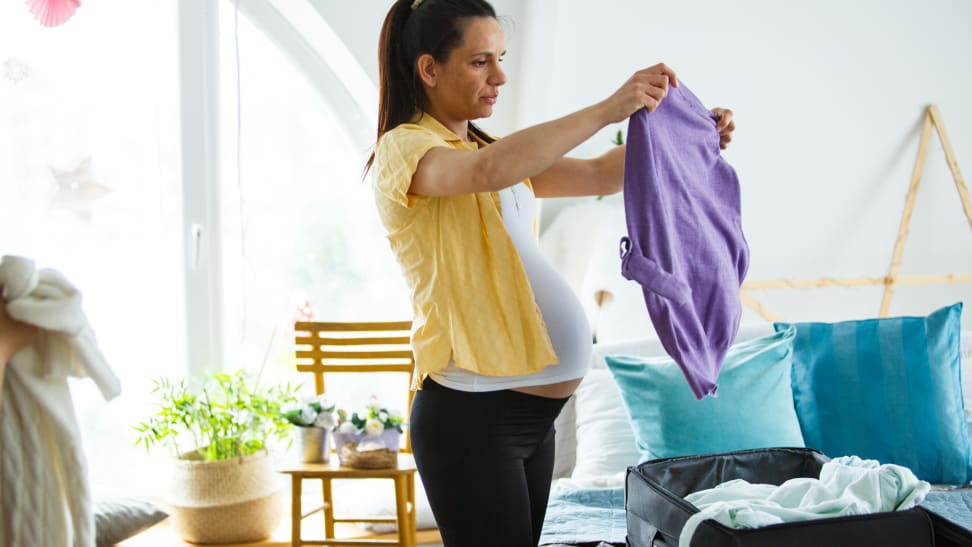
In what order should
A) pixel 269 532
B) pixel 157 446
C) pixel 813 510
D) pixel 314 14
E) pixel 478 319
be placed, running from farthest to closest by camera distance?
1. pixel 157 446
2. pixel 269 532
3. pixel 314 14
4. pixel 478 319
5. pixel 813 510

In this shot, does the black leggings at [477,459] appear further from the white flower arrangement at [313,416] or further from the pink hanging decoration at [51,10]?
the pink hanging decoration at [51,10]

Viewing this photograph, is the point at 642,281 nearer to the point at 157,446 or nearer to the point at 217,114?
the point at 217,114

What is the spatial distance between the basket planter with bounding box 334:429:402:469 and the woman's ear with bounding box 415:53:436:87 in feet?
5.41

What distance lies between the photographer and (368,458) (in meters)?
2.75

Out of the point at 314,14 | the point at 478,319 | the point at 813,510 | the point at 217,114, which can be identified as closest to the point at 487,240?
the point at 478,319

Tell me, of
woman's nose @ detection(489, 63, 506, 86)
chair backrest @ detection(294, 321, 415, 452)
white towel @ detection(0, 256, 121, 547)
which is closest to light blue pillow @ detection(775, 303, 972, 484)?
chair backrest @ detection(294, 321, 415, 452)

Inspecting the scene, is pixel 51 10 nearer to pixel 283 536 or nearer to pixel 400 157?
pixel 283 536

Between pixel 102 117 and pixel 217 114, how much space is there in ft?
1.33

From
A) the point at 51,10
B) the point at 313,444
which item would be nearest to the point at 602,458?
the point at 313,444

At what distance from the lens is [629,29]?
3.00 meters

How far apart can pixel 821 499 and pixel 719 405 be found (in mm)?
1104

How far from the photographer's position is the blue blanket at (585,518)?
5.90 ft

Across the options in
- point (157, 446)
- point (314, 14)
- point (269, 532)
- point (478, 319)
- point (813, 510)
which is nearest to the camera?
point (813, 510)

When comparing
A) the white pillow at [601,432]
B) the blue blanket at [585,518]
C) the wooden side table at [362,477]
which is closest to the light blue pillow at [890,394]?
the white pillow at [601,432]
